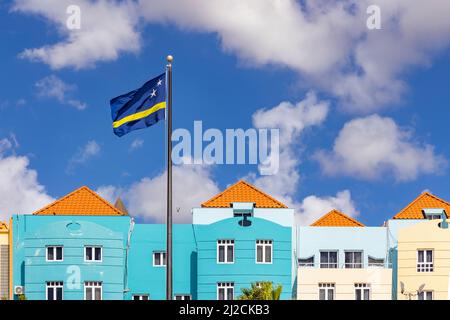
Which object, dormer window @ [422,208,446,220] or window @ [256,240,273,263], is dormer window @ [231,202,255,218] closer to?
window @ [256,240,273,263]

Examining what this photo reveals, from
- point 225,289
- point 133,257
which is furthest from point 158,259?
point 225,289

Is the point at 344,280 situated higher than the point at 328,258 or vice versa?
the point at 328,258

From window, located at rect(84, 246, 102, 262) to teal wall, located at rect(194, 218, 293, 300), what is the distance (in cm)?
538

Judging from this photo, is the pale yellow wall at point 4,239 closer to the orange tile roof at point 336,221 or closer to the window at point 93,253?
the window at point 93,253

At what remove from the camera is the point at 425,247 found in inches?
1916

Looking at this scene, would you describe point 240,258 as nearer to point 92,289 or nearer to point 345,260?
Result: point 345,260

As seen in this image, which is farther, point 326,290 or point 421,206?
point 421,206

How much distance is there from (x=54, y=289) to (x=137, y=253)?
4911mm

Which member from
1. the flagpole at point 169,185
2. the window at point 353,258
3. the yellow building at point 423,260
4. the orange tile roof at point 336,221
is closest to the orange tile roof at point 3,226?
the orange tile roof at point 336,221

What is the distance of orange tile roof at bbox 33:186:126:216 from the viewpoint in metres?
49.3

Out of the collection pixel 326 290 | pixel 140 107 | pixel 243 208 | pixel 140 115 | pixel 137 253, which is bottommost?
pixel 326 290

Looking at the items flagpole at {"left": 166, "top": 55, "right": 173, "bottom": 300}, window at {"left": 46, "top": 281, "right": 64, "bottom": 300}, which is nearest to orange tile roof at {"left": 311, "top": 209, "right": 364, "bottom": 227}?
window at {"left": 46, "top": 281, "right": 64, "bottom": 300}

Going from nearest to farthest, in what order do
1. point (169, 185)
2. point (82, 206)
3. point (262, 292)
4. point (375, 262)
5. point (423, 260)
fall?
point (169, 185) → point (262, 292) → point (423, 260) → point (82, 206) → point (375, 262)
